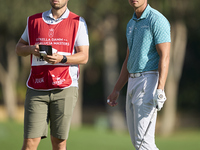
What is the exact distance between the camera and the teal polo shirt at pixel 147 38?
508 cm

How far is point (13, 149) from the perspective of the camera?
11.3 metres

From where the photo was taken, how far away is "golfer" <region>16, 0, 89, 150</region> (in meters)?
5.35

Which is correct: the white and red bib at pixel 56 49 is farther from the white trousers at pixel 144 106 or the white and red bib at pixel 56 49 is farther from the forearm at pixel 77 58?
the white trousers at pixel 144 106

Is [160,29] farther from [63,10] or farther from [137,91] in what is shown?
[63,10]

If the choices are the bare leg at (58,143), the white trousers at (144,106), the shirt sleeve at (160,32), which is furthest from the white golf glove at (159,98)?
the bare leg at (58,143)

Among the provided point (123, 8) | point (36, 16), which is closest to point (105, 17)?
point (123, 8)

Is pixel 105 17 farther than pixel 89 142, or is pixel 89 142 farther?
pixel 105 17

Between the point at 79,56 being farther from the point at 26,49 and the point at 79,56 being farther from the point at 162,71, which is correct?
the point at 162,71

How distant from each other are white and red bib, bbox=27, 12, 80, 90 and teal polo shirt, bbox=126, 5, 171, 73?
746 millimetres

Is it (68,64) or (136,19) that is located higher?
(136,19)

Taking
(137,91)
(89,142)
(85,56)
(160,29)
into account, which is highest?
(160,29)

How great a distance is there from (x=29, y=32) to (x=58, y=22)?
1.31ft

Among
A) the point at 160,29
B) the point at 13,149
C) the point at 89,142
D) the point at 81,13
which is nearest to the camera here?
the point at 160,29

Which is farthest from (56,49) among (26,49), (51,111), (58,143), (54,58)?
(58,143)
